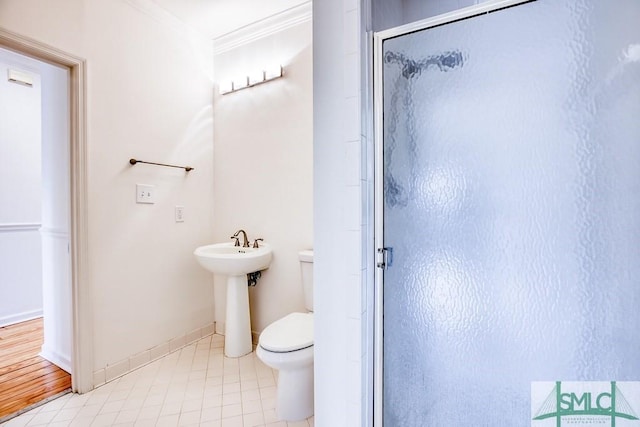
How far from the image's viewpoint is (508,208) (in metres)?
1.01

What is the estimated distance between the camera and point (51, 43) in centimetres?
171

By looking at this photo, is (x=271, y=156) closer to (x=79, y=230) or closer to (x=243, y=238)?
(x=243, y=238)

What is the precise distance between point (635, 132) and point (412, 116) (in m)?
0.60

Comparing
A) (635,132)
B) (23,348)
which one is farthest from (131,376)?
Answer: (635,132)

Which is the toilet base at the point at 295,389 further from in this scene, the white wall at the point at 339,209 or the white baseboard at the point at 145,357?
the white baseboard at the point at 145,357

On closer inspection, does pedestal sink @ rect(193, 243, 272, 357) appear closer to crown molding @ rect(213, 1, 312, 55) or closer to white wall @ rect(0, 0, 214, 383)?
white wall @ rect(0, 0, 214, 383)

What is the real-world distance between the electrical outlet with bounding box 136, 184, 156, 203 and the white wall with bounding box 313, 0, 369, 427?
60.1 inches

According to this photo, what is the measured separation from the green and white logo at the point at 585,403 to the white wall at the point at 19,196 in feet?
13.0

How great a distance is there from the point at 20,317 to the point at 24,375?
1.33 metres

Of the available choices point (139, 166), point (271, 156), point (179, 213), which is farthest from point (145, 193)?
point (271, 156)

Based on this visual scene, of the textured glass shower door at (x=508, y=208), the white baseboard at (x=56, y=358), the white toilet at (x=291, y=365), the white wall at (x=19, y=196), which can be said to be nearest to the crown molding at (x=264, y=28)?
the textured glass shower door at (x=508, y=208)

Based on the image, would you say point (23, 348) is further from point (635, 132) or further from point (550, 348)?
point (635, 132)

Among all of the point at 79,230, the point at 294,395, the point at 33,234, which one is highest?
the point at 79,230

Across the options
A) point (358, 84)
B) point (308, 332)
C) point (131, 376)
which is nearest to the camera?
point (358, 84)
